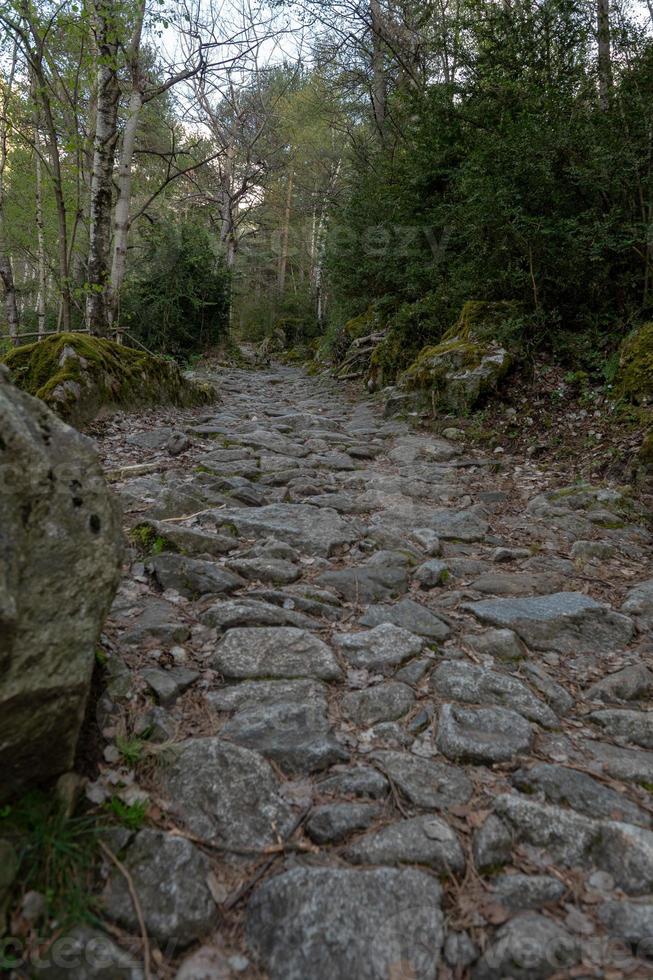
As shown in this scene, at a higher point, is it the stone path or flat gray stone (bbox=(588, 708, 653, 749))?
the stone path

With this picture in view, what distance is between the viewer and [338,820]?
1748mm

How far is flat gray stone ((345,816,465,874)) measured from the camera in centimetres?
162

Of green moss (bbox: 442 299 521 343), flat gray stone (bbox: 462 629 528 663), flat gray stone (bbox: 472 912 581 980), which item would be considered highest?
green moss (bbox: 442 299 521 343)

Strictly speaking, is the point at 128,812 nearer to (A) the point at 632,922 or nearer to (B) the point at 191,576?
(A) the point at 632,922

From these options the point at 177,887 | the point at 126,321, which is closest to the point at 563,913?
the point at 177,887

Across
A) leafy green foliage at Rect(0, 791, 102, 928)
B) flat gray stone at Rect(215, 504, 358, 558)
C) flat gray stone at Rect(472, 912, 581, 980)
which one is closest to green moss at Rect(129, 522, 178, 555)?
flat gray stone at Rect(215, 504, 358, 558)

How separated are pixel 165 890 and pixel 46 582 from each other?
0.88 m

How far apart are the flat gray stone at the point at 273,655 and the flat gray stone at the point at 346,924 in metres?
0.95

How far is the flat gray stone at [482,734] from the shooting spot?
6.75ft

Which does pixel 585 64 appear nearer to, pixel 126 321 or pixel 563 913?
pixel 563 913

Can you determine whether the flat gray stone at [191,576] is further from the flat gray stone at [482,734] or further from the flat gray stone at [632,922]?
the flat gray stone at [632,922]

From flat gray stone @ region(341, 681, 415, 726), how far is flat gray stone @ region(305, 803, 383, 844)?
44 centimetres

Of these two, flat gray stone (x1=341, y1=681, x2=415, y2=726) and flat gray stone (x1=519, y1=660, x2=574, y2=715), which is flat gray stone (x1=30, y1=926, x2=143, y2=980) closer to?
flat gray stone (x1=341, y1=681, x2=415, y2=726)

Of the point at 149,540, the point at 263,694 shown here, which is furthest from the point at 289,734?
the point at 149,540
